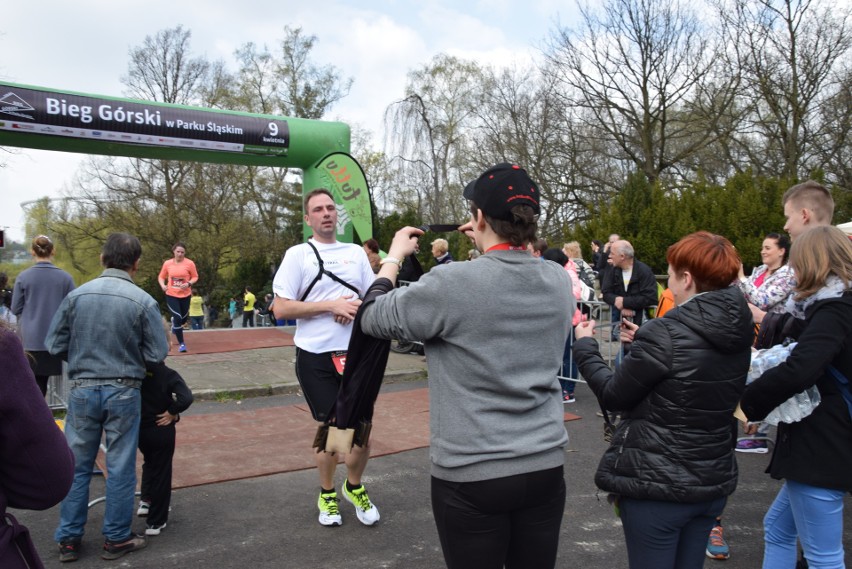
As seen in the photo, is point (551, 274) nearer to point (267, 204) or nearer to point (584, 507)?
point (584, 507)

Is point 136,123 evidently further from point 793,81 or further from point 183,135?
point 793,81

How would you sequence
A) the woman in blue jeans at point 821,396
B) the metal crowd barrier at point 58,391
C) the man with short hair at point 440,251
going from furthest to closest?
the man with short hair at point 440,251 → the metal crowd barrier at point 58,391 → the woman in blue jeans at point 821,396

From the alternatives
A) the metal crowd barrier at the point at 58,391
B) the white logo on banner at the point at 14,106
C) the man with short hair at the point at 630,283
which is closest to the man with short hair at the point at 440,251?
the man with short hair at the point at 630,283

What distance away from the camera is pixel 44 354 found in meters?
6.02

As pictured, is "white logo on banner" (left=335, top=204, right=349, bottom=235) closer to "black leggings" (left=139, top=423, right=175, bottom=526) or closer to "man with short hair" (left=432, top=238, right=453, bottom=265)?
"man with short hair" (left=432, top=238, right=453, bottom=265)

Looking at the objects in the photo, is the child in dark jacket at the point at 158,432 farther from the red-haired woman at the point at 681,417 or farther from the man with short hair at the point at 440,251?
the man with short hair at the point at 440,251

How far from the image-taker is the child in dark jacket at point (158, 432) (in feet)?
13.4

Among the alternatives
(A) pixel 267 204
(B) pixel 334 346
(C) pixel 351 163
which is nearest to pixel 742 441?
(B) pixel 334 346

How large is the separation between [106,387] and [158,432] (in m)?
0.50

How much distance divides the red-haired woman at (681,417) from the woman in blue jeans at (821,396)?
37 centimetres

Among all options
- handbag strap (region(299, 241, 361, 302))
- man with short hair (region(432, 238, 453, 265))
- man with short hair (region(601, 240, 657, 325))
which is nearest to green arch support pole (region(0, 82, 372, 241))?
man with short hair (region(432, 238, 453, 265))

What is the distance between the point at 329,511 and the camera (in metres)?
4.29

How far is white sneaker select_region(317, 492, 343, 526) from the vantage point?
427 cm

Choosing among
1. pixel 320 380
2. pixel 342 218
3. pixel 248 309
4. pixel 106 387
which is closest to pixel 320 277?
pixel 320 380
